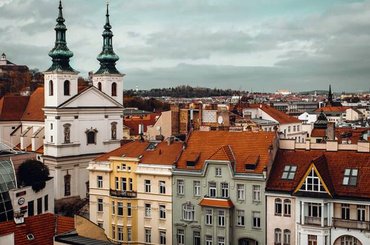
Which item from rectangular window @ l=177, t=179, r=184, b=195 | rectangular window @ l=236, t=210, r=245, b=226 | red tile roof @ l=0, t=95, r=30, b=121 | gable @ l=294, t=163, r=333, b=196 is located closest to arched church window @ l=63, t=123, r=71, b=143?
red tile roof @ l=0, t=95, r=30, b=121

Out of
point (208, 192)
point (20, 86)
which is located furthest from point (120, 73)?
point (20, 86)

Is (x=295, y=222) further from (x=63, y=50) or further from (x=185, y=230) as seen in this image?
(x=63, y=50)

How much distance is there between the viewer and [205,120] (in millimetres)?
91438

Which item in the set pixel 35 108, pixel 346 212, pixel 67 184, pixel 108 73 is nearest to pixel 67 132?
pixel 67 184

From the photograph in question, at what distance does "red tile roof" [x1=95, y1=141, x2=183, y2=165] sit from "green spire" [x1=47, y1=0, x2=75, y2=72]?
2533 cm

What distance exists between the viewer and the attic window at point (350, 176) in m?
44.3

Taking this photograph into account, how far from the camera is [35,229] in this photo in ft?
131

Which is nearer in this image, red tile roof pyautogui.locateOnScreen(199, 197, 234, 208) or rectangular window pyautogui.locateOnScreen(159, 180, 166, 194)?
red tile roof pyautogui.locateOnScreen(199, 197, 234, 208)

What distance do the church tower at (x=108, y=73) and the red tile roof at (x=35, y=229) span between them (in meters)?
45.7

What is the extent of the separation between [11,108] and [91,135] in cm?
1791

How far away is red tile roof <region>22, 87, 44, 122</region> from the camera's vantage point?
88938mm

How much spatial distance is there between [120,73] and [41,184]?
36.6m

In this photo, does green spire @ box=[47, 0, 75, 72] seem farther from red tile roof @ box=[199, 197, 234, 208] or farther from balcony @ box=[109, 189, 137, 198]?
Answer: red tile roof @ box=[199, 197, 234, 208]

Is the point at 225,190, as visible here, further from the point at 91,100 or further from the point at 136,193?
the point at 91,100
